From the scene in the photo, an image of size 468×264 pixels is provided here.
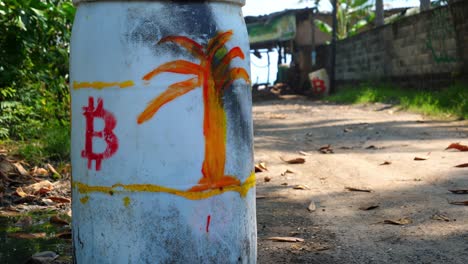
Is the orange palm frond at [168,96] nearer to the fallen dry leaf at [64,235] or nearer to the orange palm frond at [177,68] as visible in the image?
the orange palm frond at [177,68]

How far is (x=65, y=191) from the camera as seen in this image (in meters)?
5.04

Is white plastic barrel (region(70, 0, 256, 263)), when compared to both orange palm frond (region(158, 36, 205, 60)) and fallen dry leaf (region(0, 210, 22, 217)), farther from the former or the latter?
fallen dry leaf (region(0, 210, 22, 217))

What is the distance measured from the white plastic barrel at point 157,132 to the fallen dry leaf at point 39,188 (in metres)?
2.82

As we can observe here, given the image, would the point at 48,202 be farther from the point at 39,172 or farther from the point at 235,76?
the point at 235,76

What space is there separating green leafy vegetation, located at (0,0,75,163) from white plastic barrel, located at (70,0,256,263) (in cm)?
296

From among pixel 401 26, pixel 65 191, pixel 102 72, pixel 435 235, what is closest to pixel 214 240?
pixel 102 72

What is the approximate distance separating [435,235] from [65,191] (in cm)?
290

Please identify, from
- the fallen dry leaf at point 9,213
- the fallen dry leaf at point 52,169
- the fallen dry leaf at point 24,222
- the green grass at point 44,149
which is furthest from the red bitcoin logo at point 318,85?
the fallen dry leaf at point 24,222

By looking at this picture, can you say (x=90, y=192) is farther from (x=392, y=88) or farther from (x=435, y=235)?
(x=392, y=88)

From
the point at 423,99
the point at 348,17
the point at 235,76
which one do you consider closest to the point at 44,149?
the point at 235,76

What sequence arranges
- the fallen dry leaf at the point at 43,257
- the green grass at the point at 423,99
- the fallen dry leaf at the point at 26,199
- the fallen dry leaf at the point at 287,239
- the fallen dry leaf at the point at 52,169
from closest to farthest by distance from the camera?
the fallen dry leaf at the point at 43,257 → the fallen dry leaf at the point at 287,239 → the fallen dry leaf at the point at 26,199 → the fallen dry leaf at the point at 52,169 → the green grass at the point at 423,99

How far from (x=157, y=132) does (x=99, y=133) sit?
0.22 m

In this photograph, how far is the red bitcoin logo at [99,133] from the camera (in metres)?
2.20

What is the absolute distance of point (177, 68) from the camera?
2.18 meters
